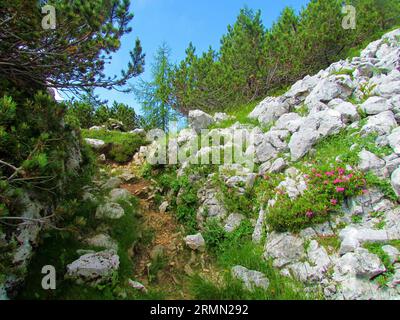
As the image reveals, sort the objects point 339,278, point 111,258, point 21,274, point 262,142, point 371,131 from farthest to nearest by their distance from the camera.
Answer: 1. point 262,142
2. point 371,131
3. point 111,258
4. point 339,278
5. point 21,274

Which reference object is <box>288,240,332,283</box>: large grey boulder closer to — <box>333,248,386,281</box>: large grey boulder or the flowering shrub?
<box>333,248,386,281</box>: large grey boulder

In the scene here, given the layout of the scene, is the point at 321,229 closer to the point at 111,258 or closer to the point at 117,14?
the point at 111,258

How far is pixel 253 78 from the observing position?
16.1 m

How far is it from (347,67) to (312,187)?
8251 mm

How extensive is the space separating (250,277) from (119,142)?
9.33 meters

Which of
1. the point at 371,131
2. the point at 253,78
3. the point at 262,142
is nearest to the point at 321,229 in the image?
the point at 371,131

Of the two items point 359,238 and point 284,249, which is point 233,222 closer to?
point 284,249

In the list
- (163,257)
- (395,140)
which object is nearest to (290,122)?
(395,140)

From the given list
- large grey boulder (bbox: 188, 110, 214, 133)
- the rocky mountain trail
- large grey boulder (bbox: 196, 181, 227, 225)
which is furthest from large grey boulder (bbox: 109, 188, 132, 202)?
large grey boulder (bbox: 188, 110, 214, 133)

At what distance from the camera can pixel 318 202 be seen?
593 cm

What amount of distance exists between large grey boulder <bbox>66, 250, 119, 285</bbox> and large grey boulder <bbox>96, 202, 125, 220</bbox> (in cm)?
167

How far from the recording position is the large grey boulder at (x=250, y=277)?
511 cm

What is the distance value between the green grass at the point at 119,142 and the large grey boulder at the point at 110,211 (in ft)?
17.4

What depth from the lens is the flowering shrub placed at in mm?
5816
